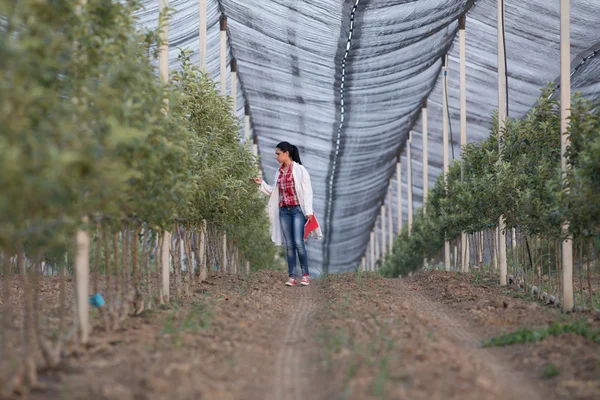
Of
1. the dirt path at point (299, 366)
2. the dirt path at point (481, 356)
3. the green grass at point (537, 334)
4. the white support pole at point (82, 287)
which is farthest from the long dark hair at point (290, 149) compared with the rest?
the white support pole at point (82, 287)

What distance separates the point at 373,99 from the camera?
21.6 metres

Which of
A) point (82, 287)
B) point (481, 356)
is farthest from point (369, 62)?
point (82, 287)

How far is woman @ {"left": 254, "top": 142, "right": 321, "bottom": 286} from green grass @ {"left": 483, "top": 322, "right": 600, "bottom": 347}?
5.18m

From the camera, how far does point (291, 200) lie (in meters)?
12.7

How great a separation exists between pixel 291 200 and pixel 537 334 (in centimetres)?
576

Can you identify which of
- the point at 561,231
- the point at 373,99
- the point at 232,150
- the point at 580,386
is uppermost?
the point at 373,99

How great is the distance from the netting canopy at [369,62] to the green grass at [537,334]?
7611 millimetres

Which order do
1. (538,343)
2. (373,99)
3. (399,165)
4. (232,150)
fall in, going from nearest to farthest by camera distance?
(538,343) → (232,150) → (373,99) → (399,165)

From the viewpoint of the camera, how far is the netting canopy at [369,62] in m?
16.5

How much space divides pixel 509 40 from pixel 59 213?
1508cm

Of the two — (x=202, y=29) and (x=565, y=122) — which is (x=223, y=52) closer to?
(x=202, y=29)

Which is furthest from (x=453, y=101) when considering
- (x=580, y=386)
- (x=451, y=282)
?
(x=580, y=386)

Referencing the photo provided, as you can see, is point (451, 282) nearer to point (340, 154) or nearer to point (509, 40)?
point (509, 40)

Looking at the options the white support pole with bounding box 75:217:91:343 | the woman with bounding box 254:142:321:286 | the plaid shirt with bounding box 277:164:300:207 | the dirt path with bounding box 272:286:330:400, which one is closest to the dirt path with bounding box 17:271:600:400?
the dirt path with bounding box 272:286:330:400
